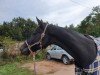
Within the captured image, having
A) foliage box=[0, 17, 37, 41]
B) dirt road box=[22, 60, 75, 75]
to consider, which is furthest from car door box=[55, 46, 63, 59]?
foliage box=[0, 17, 37, 41]

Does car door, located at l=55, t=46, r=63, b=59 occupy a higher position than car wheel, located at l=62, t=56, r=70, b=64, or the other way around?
car door, located at l=55, t=46, r=63, b=59

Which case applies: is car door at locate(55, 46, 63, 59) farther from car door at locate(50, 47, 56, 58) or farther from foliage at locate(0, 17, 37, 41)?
foliage at locate(0, 17, 37, 41)

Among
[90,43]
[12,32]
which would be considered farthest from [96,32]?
[90,43]

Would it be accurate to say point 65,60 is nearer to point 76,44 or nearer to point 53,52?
point 53,52

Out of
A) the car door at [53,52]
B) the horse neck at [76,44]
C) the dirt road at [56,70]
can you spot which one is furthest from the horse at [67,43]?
the car door at [53,52]

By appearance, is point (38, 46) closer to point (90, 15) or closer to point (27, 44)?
point (27, 44)

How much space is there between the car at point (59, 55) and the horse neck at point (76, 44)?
37.4ft

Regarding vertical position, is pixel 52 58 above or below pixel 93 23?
below

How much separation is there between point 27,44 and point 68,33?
72cm

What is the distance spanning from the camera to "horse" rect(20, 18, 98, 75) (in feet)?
14.5

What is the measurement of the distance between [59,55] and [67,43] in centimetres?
1337

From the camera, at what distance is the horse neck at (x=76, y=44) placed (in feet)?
14.4

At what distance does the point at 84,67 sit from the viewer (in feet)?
14.7

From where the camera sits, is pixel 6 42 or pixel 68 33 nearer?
pixel 68 33
